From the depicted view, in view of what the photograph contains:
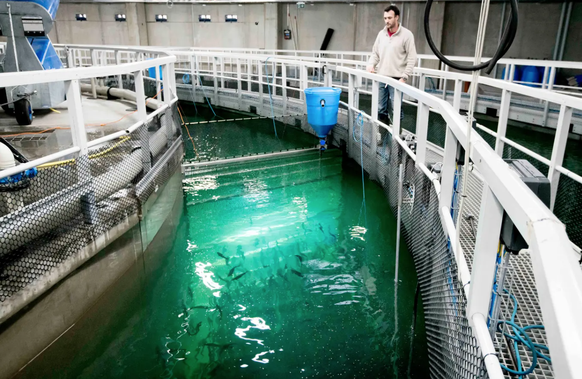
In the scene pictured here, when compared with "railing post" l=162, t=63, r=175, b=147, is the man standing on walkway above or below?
above

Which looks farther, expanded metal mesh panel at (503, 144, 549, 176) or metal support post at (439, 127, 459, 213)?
expanded metal mesh panel at (503, 144, 549, 176)

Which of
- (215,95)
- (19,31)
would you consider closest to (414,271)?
(19,31)

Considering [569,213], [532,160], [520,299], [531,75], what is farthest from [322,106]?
[531,75]

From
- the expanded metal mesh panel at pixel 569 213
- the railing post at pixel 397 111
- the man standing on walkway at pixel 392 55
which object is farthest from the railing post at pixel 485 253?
the man standing on walkway at pixel 392 55

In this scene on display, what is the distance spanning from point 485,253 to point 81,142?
2.71 metres

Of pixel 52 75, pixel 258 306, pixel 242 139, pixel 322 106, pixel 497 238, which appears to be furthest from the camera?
pixel 242 139

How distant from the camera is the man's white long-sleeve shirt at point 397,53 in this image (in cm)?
593

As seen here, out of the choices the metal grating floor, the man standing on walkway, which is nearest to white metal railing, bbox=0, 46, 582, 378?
the metal grating floor

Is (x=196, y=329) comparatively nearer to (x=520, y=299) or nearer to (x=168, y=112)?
(x=520, y=299)

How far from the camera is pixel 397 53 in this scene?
6.04 metres

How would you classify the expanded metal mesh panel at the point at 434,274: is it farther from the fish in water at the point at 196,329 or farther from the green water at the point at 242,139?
the green water at the point at 242,139

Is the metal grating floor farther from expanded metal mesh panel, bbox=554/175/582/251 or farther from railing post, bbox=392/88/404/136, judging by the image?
railing post, bbox=392/88/404/136

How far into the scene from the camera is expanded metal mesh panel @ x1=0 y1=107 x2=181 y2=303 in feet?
8.42

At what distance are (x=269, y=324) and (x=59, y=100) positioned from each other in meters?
4.92
